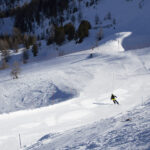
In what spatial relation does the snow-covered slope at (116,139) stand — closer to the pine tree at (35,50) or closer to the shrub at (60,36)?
the pine tree at (35,50)

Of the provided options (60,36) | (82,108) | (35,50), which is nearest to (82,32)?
(60,36)

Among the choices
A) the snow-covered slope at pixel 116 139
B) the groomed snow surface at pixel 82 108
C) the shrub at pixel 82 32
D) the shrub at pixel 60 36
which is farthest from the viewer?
the shrub at pixel 60 36

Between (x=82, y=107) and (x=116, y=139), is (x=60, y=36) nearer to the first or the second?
(x=82, y=107)

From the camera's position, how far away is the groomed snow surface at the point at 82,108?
231 inches

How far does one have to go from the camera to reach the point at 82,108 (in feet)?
39.2

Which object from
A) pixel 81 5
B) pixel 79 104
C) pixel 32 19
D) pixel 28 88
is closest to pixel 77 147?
pixel 79 104

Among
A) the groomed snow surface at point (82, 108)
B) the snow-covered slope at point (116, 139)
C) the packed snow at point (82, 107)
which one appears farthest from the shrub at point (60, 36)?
the snow-covered slope at point (116, 139)

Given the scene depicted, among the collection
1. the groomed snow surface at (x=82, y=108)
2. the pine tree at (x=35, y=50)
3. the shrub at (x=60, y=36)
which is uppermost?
the shrub at (x=60, y=36)

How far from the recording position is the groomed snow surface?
19.2 ft

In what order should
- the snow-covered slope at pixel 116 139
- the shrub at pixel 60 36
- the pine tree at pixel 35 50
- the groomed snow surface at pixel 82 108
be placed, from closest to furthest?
the snow-covered slope at pixel 116 139 < the groomed snow surface at pixel 82 108 < the pine tree at pixel 35 50 < the shrub at pixel 60 36

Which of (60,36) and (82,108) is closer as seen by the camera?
(82,108)

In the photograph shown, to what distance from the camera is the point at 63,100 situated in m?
13.3

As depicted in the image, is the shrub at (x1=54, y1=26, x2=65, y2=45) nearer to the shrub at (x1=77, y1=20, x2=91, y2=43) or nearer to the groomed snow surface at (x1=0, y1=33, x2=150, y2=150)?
the shrub at (x1=77, y1=20, x2=91, y2=43)

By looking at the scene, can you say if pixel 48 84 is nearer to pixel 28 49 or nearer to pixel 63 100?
pixel 63 100
